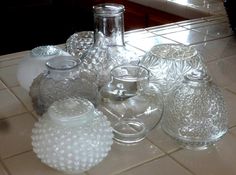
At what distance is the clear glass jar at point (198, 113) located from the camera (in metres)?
0.66

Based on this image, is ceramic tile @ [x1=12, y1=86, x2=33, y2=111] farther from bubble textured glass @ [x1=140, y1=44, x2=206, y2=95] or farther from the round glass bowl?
bubble textured glass @ [x1=140, y1=44, x2=206, y2=95]

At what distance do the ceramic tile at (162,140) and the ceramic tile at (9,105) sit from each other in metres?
0.26

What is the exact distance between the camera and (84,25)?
2.38 meters

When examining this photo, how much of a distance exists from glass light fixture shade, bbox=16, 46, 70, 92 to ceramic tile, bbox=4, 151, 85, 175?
20 centimetres

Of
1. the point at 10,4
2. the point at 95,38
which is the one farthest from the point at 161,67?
the point at 10,4

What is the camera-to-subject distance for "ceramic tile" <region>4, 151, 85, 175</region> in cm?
61

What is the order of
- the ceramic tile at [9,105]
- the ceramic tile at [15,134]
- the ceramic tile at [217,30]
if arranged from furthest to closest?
1. the ceramic tile at [217,30]
2. the ceramic tile at [9,105]
3. the ceramic tile at [15,134]

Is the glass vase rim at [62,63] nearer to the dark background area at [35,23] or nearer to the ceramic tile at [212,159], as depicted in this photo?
the ceramic tile at [212,159]

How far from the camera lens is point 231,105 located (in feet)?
2.67

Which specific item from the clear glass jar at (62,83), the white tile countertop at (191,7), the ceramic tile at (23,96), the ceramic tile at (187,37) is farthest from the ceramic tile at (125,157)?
the white tile countertop at (191,7)

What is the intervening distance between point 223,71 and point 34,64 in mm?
458

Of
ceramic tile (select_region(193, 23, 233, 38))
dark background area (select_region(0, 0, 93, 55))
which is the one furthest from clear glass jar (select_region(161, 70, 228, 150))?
dark background area (select_region(0, 0, 93, 55))

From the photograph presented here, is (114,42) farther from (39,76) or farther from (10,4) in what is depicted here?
(10,4)

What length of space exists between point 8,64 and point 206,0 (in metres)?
1.04
